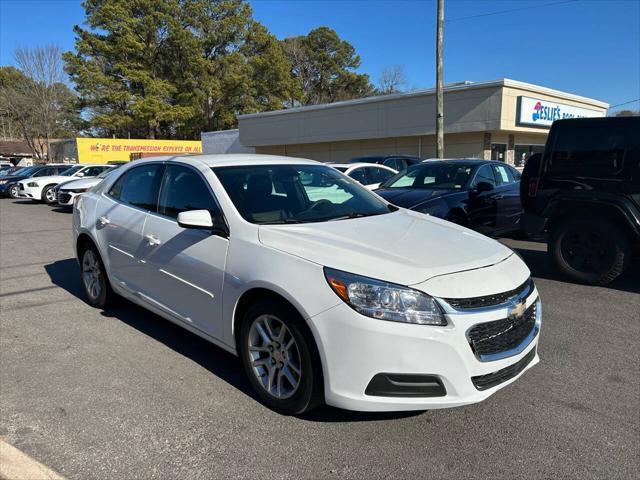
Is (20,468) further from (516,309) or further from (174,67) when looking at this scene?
(174,67)

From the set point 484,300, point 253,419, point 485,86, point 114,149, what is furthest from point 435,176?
point 114,149

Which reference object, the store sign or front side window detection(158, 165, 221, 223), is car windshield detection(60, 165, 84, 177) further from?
the store sign

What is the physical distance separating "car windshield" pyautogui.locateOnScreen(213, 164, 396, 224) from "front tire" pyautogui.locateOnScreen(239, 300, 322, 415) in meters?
0.72

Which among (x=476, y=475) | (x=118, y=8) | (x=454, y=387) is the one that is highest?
(x=118, y=8)

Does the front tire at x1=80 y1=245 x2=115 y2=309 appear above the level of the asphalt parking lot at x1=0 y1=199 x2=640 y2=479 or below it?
above

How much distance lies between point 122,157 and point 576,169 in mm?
37630

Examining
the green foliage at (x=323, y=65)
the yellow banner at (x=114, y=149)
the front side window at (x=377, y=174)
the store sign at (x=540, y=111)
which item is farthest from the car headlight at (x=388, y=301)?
the green foliage at (x=323, y=65)

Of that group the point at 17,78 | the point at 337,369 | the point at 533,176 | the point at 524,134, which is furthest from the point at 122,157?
the point at 337,369

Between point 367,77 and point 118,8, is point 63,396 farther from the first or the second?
point 367,77

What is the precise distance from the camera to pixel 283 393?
3.04 meters

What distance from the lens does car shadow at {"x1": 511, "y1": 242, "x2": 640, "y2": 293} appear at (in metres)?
6.12

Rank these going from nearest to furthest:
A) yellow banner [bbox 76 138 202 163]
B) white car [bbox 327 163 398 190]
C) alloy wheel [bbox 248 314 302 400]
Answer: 1. alloy wheel [bbox 248 314 302 400]
2. white car [bbox 327 163 398 190]
3. yellow banner [bbox 76 138 202 163]

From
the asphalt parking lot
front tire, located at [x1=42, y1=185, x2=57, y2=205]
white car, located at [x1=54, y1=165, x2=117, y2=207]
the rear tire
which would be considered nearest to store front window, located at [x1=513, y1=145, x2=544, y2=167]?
white car, located at [x1=54, y1=165, x2=117, y2=207]

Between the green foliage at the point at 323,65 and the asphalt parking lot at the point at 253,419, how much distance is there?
51447mm
